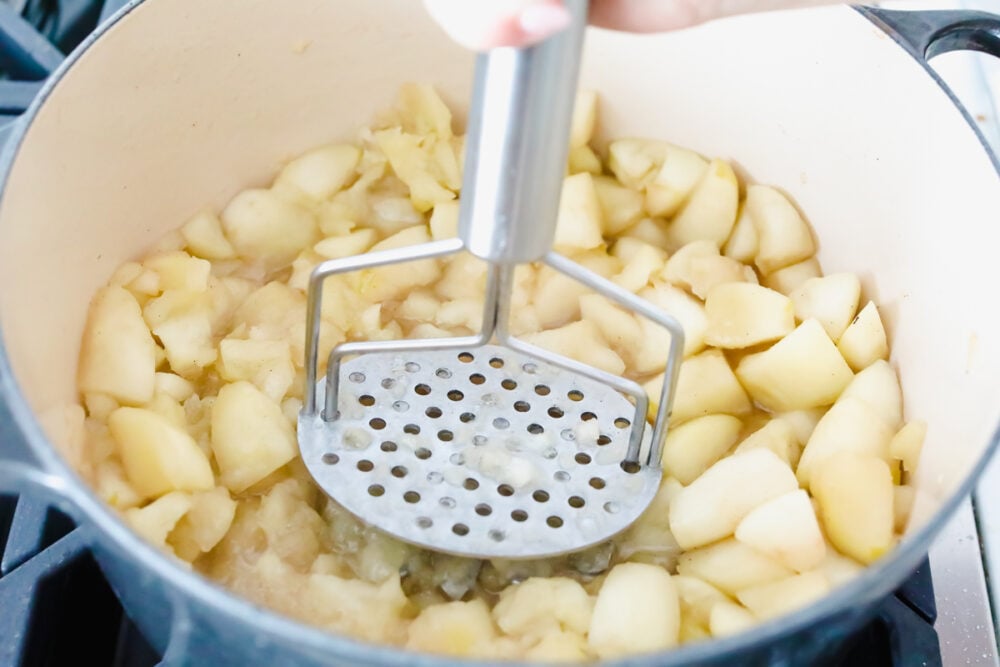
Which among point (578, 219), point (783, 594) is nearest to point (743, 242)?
point (578, 219)

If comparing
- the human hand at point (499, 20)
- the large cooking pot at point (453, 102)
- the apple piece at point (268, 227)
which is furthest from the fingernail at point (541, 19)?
the apple piece at point (268, 227)

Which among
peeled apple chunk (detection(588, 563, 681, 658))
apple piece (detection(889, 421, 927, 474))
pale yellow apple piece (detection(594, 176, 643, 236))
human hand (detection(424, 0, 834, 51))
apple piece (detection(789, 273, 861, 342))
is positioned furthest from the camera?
pale yellow apple piece (detection(594, 176, 643, 236))

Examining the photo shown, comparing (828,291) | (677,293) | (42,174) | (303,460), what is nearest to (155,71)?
(42,174)

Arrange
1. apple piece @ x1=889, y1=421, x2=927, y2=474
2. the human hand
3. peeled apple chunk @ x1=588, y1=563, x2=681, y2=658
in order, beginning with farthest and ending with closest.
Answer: apple piece @ x1=889, y1=421, x2=927, y2=474, peeled apple chunk @ x1=588, y1=563, x2=681, y2=658, the human hand

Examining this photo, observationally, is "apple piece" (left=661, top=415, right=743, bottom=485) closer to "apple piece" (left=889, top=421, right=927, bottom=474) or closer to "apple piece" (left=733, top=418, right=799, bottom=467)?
"apple piece" (left=733, top=418, right=799, bottom=467)

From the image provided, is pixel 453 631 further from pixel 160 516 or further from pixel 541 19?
pixel 541 19

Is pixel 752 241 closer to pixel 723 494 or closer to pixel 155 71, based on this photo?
pixel 723 494

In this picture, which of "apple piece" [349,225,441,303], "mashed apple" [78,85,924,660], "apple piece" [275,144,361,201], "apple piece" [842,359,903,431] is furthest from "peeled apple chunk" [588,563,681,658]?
"apple piece" [275,144,361,201]
